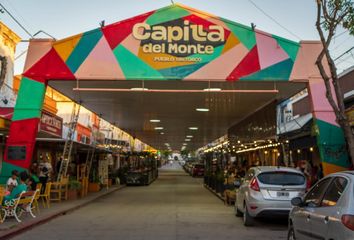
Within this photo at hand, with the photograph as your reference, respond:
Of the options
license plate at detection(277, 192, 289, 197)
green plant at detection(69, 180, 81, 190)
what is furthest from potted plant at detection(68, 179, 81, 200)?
license plate at detection(277, 192, 289, 197)

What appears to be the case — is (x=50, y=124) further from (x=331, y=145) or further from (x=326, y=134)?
(x=331, y=145)

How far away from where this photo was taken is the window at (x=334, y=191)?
7.08 m

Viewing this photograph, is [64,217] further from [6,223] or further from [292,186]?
[292,186]

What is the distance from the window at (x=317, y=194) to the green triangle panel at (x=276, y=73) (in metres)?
10.0

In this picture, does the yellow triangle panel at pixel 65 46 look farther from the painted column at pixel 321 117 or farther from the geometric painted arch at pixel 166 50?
the painted column at pixel 321 117

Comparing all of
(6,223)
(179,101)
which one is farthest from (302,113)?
(6,223)

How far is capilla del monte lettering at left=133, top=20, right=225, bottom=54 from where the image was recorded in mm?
18547

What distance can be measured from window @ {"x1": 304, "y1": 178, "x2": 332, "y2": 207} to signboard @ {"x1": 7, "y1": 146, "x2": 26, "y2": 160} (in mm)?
11888

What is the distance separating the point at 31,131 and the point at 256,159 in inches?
1024

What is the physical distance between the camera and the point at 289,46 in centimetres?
1862

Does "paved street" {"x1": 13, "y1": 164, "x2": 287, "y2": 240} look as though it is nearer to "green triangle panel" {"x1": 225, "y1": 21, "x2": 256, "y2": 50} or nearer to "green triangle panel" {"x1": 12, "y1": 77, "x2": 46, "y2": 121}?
"green triangle panel" {"x1": 12, "y1": 77, "x2": 46, "y2": 121}

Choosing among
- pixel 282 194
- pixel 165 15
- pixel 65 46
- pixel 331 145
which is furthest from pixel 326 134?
pixel 65 46

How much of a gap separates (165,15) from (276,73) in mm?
4551

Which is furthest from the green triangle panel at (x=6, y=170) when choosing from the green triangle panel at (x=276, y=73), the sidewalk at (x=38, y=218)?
the green triangle panel at (x=276, y=73)
